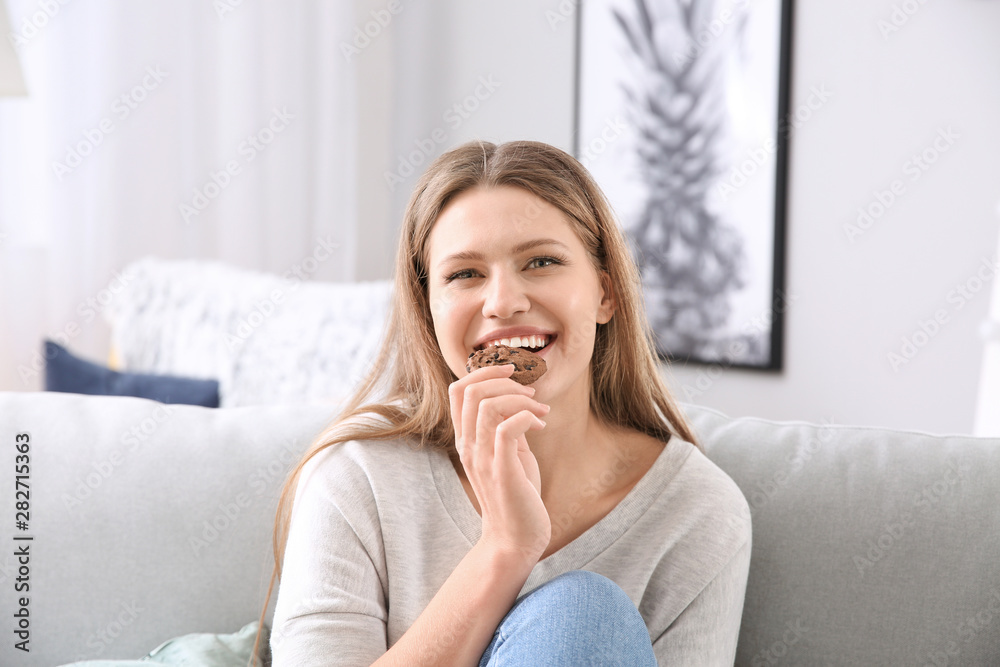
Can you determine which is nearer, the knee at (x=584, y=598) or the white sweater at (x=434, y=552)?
the knee at (x=584, y=598)

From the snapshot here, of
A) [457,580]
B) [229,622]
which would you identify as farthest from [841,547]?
[229,622]

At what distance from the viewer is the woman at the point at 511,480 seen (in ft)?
3.20

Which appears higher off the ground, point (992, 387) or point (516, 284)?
point (516, 284)

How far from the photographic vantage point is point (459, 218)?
113 centimetres

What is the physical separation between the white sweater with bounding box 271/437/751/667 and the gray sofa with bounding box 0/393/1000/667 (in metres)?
0.13

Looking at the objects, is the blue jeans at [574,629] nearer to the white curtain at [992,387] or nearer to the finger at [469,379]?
the finger at [469,379]
